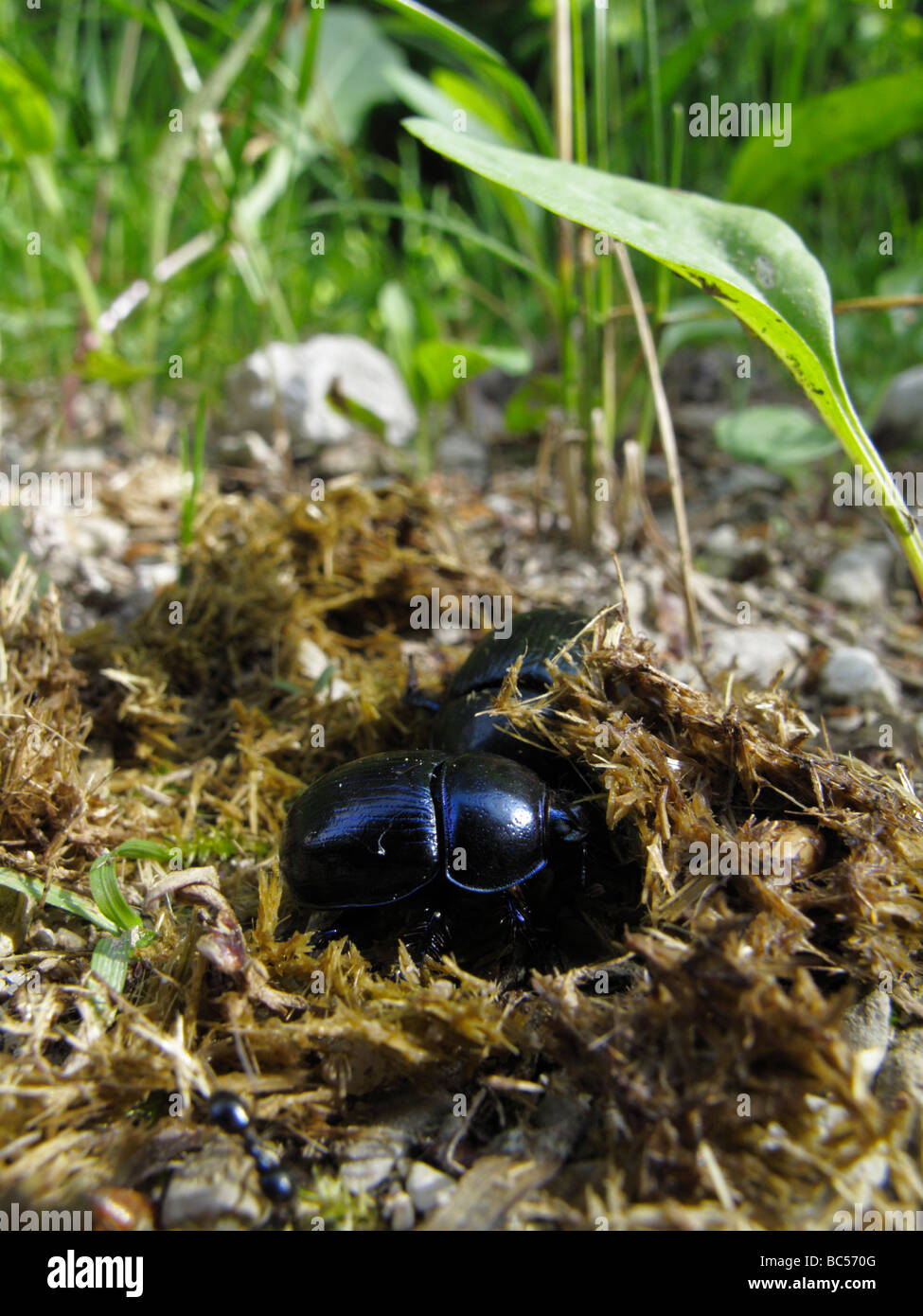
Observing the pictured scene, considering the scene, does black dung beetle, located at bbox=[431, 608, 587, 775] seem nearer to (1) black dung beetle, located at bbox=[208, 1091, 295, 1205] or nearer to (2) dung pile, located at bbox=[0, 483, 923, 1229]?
(2) dung pile, located at bbox=[0, 483, 923, 1229]

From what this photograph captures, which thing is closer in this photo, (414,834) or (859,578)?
(414,834)


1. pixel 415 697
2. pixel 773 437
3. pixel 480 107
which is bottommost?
pixel 415 697

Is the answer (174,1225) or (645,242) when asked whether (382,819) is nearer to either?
(174,1225)

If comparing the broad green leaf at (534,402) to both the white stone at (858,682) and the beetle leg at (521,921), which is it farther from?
the beetle leg at (521,921)

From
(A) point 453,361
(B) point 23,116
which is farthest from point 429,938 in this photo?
(B) point 23,116

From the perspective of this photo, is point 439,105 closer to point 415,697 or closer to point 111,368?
point 111,368

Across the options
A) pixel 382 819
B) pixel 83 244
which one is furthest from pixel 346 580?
pixel 83 244

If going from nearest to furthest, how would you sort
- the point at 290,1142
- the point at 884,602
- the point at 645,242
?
the point at 290,1142 < the point at 645,242 < the point at 884,602
